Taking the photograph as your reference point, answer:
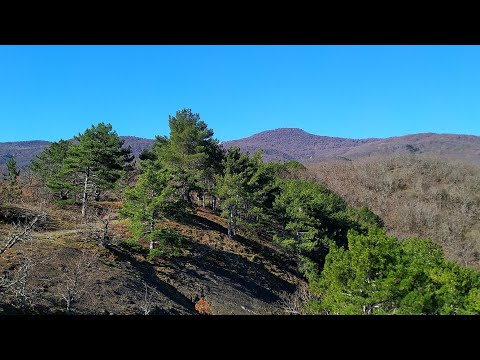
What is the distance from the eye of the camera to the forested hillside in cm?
1187

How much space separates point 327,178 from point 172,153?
42158 millimetres

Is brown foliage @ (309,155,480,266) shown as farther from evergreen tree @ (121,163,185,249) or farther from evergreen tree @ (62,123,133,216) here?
evergreen tree @ (62,123,133,216)

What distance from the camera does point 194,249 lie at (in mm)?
23172

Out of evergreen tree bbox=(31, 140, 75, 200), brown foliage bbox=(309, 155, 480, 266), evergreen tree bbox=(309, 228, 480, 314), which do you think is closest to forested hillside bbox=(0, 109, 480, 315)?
evergreen tree bbox=(309, 228, 480, 314)

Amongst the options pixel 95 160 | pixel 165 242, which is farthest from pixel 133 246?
pixel 95 160

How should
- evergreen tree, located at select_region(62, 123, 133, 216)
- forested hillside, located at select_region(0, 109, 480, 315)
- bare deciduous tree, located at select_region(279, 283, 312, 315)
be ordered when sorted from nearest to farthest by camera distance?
1. forested hillside, located at select_region(0, 109, 480, 315)
2. bare deciduous tree, located at select_region(279, 283, 312, 315)
3. evergreen tree, located at select_region(62, 123, 133, 216)

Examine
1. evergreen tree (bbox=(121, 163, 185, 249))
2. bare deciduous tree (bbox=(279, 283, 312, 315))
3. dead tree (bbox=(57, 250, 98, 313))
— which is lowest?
bare deciduous tree (bbox=(279, 283, 312, 315))

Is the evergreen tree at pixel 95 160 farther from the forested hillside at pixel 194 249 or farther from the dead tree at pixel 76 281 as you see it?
the dead tree at pixel 76 281

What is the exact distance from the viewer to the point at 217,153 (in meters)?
32.0

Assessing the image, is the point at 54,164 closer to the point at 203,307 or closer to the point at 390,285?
the point at 203,307

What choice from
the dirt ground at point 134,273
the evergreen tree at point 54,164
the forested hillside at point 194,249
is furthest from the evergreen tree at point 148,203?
the evergreen tree at point 54,164

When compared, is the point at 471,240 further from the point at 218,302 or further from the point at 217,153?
the point at 218,302
